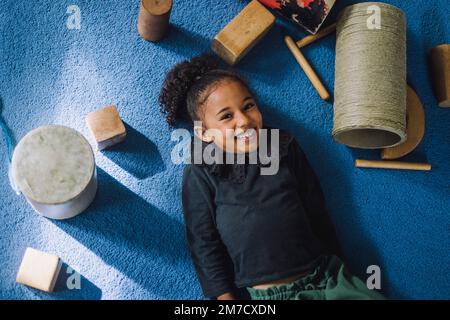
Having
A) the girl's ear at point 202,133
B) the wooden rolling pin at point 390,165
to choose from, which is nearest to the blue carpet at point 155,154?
the wooden rolling pin at point 390,165

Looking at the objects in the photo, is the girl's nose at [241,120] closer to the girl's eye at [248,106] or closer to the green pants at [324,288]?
the girl's eye at [248,106]

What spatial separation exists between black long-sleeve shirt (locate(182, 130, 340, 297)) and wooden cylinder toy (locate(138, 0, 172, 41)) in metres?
0.35

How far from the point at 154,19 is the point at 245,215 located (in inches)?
19.6

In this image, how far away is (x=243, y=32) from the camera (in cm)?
131

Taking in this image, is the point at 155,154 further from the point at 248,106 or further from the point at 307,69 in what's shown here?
the point at 307,69

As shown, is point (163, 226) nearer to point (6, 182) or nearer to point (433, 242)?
point (6, 182)

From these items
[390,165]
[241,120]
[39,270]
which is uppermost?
[241,120]

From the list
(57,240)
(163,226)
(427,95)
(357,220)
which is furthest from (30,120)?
(427,95)

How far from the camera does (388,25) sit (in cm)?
125

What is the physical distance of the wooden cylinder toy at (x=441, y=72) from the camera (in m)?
1.36

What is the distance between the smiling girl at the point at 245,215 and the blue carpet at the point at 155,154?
3.7 inches

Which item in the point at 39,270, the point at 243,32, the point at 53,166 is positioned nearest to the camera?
the point at 53,166

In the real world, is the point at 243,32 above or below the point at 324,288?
above

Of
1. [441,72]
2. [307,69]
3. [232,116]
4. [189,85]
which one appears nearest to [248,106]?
[232,116]
